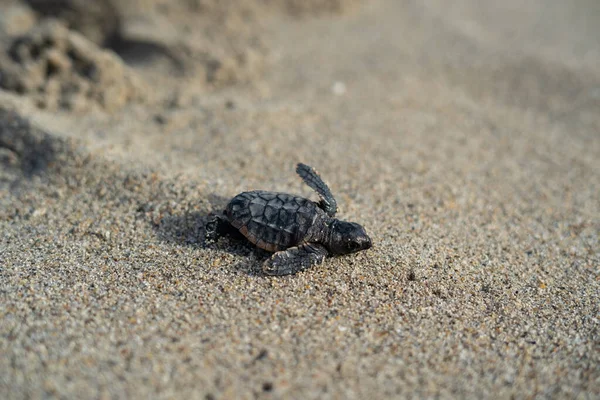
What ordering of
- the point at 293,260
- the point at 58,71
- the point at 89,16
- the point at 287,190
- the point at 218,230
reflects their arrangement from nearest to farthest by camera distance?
the point at 293,260 → the point at 218,230 → the point at 287,190 → the point at 58,71 → the point at 89,16

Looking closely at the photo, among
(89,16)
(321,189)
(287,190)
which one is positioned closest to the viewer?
(321,189)

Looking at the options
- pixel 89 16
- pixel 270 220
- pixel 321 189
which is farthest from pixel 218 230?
pixel 89 16

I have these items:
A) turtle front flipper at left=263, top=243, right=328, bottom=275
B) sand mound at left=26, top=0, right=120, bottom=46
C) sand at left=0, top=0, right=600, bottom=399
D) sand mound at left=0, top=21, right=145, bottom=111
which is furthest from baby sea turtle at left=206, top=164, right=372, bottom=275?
sand mound at left=26, top=0, right=120, bottom=46

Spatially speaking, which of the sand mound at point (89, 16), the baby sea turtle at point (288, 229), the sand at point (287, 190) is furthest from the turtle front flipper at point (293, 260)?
the sand mound at point (89, 16)

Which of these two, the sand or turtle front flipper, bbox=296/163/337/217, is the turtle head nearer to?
the sand

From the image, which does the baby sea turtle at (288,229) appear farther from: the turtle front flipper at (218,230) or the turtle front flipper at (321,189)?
the turtle front flipper at (321,189)

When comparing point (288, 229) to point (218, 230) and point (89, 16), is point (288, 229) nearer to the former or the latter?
point (218, 230)

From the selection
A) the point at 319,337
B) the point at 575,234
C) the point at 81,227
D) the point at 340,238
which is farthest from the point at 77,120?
the point at 575,234
